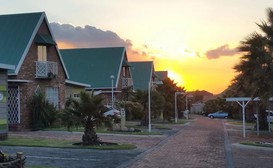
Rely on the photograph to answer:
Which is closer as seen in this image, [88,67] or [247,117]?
[88,67]

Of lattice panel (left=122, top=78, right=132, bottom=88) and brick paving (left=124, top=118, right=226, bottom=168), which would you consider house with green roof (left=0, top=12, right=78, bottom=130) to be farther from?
lattice panel (left=122, top=78, right=132, bottom=88)

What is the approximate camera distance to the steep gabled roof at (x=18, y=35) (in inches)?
1156

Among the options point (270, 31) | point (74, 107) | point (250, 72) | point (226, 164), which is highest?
point (270, 31)

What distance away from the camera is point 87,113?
2000cm

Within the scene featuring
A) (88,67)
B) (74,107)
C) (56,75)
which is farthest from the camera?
(88,67)

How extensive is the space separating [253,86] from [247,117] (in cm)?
3724

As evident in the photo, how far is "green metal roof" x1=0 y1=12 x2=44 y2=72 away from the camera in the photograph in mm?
29422

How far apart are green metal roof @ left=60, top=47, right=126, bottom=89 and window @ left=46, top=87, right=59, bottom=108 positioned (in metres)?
13.5

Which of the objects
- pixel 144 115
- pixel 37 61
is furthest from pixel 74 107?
pixel 144 115

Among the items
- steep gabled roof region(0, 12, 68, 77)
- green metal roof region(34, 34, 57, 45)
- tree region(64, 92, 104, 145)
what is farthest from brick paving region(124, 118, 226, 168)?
green metal roof region(34, 34, 57, 45)

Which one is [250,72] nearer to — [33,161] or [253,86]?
[253,86]

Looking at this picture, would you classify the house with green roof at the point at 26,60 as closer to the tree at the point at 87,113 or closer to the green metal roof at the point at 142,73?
the tree at the point at 87,113

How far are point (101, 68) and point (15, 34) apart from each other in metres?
19.6

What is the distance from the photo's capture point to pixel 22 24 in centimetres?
3134
